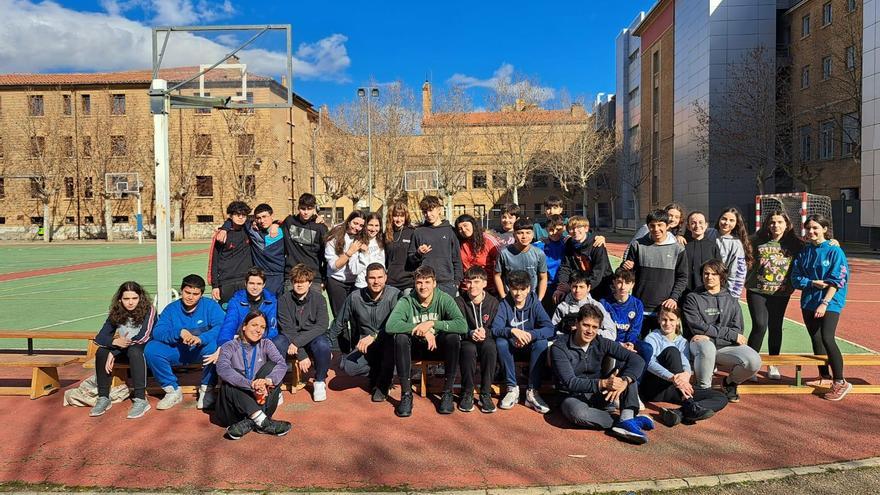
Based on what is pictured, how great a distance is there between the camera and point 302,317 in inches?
228

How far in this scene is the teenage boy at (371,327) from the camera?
18.3ft

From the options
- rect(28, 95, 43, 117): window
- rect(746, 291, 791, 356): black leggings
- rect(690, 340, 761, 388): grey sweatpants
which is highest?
rect(28, 95, 43, 117): window

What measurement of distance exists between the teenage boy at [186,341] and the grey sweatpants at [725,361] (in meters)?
4.46

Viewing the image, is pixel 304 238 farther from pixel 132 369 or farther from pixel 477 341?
pixel 477 341

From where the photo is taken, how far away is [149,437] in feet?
15.2

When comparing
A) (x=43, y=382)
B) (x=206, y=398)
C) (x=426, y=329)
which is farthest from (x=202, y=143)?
(x=426, y=329)

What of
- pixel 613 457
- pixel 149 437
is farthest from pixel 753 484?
pixel 149 437

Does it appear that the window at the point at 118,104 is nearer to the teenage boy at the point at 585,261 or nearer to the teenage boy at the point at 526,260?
the teenage boy at the point at 526,260

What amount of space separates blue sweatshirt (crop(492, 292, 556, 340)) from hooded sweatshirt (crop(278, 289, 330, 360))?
1.76 m

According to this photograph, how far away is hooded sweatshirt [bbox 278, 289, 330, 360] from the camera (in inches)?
225

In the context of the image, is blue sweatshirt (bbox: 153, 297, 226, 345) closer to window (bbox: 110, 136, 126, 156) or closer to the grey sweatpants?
the grey sweatpants

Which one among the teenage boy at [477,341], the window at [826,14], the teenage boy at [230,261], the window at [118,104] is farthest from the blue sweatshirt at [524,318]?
the window at [118,104]

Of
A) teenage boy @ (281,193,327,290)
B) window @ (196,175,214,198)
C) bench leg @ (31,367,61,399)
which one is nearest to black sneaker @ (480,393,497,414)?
teenage boy @ (281,193,327,290)

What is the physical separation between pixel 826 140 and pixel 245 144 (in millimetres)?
38409
